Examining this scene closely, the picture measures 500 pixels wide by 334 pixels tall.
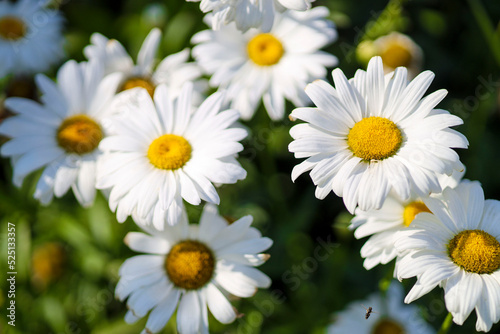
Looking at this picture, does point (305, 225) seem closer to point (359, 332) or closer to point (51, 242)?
point (359, 332)

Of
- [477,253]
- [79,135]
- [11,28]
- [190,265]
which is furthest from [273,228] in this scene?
[11,28]

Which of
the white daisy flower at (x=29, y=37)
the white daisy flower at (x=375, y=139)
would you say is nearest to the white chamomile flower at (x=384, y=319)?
the white daisy flower at (x=375, y=139)

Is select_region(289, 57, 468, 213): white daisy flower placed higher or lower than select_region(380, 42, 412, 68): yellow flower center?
higher

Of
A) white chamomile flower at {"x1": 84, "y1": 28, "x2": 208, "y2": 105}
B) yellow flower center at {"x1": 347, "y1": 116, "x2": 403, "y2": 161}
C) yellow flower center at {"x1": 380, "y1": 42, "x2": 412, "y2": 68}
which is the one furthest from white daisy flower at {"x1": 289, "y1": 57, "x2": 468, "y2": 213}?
yellow flower center at {"x1": 380, "y1": 42, "x2": 412, "y2": 68}

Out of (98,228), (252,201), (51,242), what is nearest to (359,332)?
(252,201)

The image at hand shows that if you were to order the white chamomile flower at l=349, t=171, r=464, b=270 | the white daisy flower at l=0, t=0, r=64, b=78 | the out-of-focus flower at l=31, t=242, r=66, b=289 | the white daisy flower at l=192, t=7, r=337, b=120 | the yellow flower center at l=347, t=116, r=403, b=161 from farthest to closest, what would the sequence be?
1. the white daisy flower at l=0, t=0, r=64, b=78
2. the out-of-focus flower at l=31, t=242, r=66, b=289
3. the white daisy flower at l=192, t=7, r=337, b=120
4. the white chamomile flower at l=349, t=171, r=464, b=270
5. the yellow flower center at l=347, t=116, r=403, b=161

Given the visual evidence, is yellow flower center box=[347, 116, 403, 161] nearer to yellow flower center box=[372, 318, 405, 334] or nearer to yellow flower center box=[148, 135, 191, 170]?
yellow flower center box=[148, 135, 191, 170]
